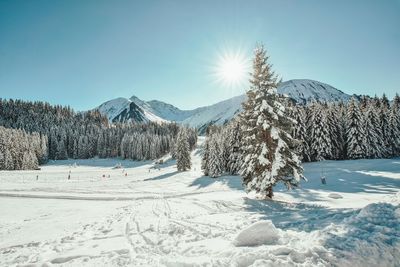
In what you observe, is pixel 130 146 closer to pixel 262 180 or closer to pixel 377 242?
pixel 262 180

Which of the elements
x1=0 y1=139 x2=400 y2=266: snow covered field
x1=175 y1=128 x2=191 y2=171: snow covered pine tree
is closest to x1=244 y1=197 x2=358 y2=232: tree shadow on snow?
x1=0 y1=139 x2=400 y2=266: snow covered field

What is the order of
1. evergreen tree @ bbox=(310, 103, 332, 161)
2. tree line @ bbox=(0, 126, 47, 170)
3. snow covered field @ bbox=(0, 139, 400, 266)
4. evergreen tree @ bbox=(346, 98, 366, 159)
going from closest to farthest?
snow covered field @ bbox=(0, 139, 400, 266) → evergreen tree @ bbox=(346, 98, 366, 159) → evergreen tree @ bbox=(310, 103, 332, 161) → tree line @ bbox=(0, 126, 47, 170)

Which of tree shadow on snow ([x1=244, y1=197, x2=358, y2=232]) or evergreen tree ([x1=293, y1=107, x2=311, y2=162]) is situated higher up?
evergreen tree ([x1=293, y1=107, x2=311, y2=162])

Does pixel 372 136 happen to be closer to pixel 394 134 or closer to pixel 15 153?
pixel 394 134

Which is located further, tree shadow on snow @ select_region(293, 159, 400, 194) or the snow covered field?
tree shadow on snow @ select_region(293, 159, 400, 194)

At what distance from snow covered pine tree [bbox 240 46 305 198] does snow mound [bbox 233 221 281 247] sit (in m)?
11.2

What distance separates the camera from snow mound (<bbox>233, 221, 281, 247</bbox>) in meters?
8.02

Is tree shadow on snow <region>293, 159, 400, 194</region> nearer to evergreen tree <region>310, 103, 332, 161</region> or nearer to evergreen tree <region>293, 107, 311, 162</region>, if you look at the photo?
evergreen tree <region>310, 103, 332, 161</region>

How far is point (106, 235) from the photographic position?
11.5m

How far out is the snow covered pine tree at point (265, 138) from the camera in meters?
19.7

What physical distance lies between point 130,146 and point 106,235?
123390 millimetres

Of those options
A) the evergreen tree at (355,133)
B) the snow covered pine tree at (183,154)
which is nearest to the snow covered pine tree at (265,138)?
the evergreen tree at (355,133)

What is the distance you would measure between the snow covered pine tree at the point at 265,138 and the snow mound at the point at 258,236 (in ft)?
36.8

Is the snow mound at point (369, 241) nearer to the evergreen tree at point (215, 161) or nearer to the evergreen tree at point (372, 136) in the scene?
the evergreen tree at point (215, 161)
